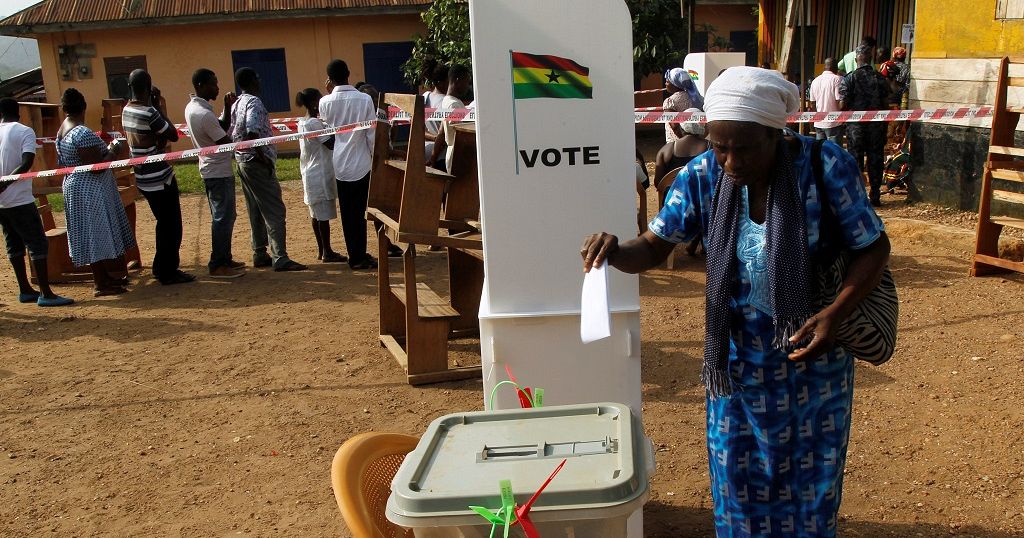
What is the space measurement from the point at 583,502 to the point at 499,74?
72.1 inches

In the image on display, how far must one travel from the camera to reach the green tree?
17.0 m

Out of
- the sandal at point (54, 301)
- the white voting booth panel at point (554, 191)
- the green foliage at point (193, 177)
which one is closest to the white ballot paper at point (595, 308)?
the white voting booth panel at point (554, 191)

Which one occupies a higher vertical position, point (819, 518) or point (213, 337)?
point (819, 518)

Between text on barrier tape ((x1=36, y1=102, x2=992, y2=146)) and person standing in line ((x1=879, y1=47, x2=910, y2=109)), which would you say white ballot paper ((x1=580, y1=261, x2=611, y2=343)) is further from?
person standing in line ((x1=879, y1=47, x2=910, y2=109))

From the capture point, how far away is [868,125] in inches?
430

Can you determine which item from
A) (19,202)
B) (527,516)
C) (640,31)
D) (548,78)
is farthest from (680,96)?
(640,31)

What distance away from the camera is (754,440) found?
2668 mm

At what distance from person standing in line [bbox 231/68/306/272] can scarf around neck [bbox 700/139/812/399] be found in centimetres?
672

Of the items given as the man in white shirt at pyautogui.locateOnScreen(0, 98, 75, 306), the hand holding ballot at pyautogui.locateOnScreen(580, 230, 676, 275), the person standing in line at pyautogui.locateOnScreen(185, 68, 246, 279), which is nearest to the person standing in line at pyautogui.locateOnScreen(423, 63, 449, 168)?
the person standing in line at pyautogui.locateOnScreen(185, 68, 246, 279)

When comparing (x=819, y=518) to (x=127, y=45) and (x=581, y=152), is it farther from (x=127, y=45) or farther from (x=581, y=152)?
(x=127, y=45)

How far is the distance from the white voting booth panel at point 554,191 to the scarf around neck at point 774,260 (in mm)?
809

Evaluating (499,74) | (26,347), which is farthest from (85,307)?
(499,74)

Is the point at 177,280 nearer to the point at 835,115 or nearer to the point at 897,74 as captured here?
the point at 835,115

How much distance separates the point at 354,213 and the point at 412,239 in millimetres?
3781
